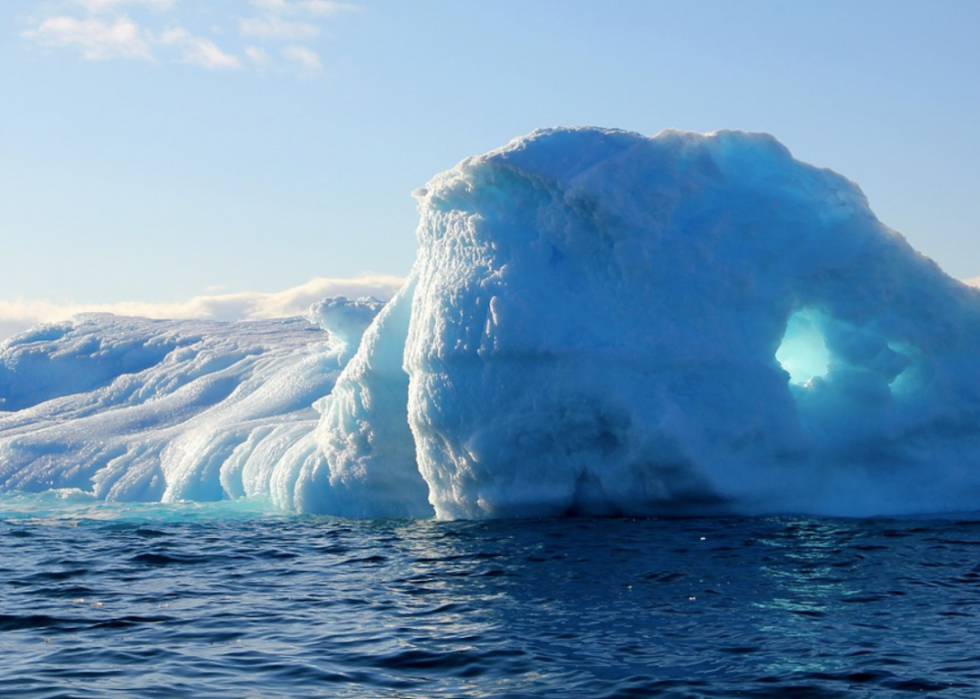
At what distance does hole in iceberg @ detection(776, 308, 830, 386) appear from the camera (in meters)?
14.6

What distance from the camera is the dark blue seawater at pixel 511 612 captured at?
6852 mm

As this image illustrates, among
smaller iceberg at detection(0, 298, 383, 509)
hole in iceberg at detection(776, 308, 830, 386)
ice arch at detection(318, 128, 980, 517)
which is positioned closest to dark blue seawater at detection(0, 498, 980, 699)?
ice arch at detection(318, 128, 980, 517)

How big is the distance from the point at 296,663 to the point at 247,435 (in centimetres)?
1166

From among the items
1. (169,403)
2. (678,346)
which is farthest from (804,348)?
(169,403)

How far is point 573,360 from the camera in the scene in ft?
42.8

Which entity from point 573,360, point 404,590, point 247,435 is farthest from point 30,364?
point 404,590

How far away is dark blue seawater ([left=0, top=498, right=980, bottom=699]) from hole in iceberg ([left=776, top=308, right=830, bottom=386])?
2.96 metres

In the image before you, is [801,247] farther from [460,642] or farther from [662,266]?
[460,642]

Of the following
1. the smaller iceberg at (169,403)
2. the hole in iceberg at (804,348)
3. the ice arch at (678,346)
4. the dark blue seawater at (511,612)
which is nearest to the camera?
the dark blue seawater at (511,612)

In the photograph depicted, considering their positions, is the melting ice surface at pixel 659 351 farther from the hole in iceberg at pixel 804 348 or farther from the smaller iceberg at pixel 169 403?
the smaller iceberg at pixel 169 403

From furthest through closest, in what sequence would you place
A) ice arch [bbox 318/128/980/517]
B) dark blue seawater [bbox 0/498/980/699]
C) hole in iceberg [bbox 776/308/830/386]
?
hole in iceberg [bbox 776/308/830/386] → ice arch [bbox 318/128/980/517] → dark blue seawater [bbox 0/498/980/699]

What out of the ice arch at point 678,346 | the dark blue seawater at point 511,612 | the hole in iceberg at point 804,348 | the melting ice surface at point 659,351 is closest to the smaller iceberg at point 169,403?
the melting ice surface at point 659,351

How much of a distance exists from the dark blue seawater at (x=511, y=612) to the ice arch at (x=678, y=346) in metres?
0.77

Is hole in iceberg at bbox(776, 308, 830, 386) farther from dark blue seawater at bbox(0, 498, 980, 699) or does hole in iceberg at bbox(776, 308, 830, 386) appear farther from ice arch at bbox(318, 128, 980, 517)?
dark blue seawater at bbox(0, 498, 980, 699)
